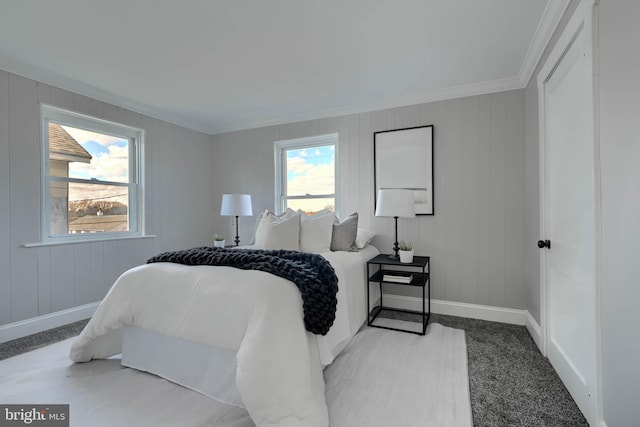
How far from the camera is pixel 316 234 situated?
3018 mm

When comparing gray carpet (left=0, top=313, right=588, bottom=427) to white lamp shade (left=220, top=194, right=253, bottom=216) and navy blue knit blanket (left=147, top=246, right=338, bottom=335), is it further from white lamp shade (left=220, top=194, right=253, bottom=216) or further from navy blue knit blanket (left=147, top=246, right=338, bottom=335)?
white lamp shade (left=220, top=194, right=253, bottom=216)

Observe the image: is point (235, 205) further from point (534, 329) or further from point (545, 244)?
point (534, 329)

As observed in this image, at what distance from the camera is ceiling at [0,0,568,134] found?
1.84 metres

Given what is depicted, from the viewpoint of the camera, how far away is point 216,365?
5.62ft

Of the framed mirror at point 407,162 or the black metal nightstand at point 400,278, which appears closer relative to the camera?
the black metal nightstand at point 400,278

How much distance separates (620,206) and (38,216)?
407cm

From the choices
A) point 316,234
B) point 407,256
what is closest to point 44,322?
point 316,234

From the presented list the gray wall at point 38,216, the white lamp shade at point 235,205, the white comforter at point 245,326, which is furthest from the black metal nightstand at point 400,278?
the gray wall at point 38,216

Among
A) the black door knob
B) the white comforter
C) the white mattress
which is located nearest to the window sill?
the white comforter

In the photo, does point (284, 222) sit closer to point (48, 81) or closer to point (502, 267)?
point (502, 267)

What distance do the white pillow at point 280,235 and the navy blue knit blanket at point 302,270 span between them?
761 millimetres

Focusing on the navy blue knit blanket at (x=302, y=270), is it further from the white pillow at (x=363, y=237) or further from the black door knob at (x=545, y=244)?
the black door knob at (x=545, y=244)

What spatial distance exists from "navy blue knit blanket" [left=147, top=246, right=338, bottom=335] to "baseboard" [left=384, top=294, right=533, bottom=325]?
168 centimetres

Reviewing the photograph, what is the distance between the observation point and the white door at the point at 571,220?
1.43 meters
